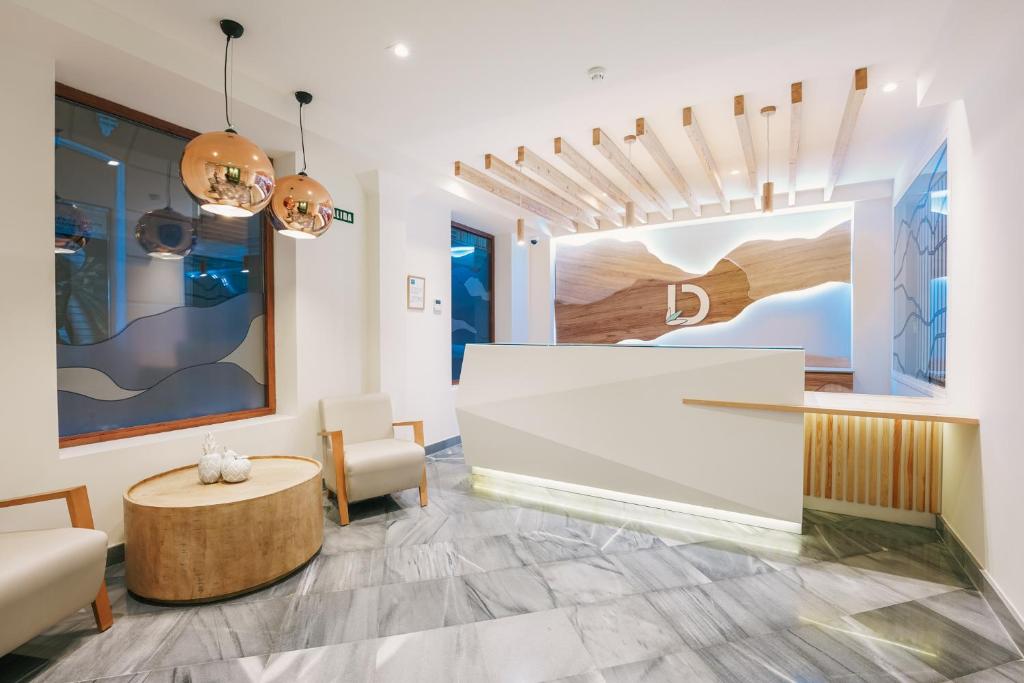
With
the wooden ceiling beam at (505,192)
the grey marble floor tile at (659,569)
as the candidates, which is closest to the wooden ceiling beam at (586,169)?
the wooden ceiling beam at (505,192)

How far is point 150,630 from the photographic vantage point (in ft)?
7.30

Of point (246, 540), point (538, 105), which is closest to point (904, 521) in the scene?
point (538, 105)

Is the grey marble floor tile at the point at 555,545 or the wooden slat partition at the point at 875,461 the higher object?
the wooden slat partition at the point at 875,461

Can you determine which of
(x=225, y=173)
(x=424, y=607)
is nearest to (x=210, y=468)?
(x=424, y=607)

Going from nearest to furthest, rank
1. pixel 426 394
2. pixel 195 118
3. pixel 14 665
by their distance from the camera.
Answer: pixel 14 665
pixel 195 118
pixel 426 394

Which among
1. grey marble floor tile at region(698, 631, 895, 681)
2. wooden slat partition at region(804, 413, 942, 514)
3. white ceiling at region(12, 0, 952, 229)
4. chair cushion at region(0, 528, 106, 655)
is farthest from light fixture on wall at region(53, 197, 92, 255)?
wooden slat partition at region(804, 413, 942, 514)

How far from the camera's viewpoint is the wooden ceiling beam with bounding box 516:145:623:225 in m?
4.39

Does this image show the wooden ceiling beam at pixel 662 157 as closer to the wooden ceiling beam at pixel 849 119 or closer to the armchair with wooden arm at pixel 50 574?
the wooden ceiling beam at pixel 849 119

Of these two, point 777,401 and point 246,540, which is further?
point 777,401

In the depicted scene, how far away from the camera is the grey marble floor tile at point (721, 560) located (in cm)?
271

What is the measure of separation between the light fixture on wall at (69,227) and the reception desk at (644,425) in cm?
276

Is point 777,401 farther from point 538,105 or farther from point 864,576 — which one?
point 538,105

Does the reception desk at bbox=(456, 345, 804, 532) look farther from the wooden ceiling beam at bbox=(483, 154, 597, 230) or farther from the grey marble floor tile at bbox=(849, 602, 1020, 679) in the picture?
the wooden ceiling beam at bbox=(483, 154, 597, 230)

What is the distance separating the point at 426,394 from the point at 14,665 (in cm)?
360
